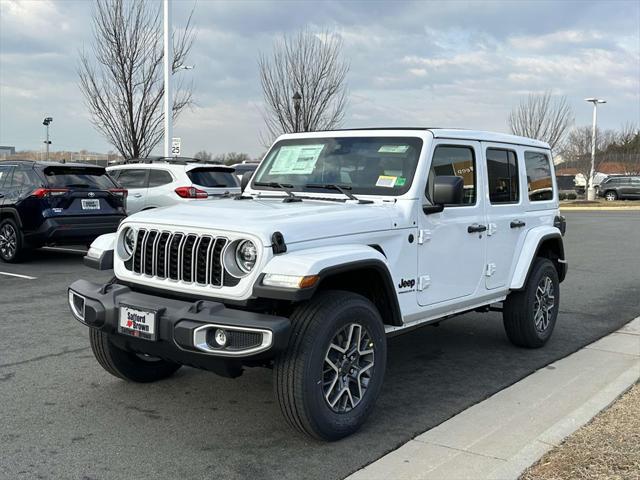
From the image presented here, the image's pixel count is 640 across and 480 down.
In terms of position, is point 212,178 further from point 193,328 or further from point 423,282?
point 193,328

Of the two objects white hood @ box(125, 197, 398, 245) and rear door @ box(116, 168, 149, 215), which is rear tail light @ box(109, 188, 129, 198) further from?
white hood @ box(125, 197, 398, 245)

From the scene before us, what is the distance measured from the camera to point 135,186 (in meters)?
13.8

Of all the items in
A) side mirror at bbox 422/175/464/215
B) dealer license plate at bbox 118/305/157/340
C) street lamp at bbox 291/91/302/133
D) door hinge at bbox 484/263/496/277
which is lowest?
dealer license plate at bbox 118/305/157/340

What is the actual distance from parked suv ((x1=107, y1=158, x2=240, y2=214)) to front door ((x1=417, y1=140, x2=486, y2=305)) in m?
8.44

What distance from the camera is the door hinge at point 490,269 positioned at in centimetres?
539

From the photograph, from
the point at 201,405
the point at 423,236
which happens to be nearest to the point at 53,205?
the point at 201,405

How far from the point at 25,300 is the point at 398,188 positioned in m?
5.25

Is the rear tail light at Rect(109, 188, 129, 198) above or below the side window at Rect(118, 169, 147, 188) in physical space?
below

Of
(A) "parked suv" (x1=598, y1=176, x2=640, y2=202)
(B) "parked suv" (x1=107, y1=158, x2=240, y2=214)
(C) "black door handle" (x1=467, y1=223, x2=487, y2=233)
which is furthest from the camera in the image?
(A) "parked suv" (x1=598, y1=176, x2=640, y2=202)

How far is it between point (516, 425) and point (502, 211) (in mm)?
1961

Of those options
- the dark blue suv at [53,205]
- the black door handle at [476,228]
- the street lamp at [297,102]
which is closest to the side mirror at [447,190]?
the black door handle at [476,228]

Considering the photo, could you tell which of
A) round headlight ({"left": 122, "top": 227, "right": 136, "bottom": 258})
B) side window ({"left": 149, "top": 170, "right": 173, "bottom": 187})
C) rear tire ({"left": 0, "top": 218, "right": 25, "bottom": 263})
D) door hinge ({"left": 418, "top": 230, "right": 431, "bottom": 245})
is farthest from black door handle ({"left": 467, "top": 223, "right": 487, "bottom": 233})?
side window ({"left": 149, "top": 170, "right": 173, "bottom": 187})

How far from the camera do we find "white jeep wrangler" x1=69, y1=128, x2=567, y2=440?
143 inches

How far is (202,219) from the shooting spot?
3.98 metres
